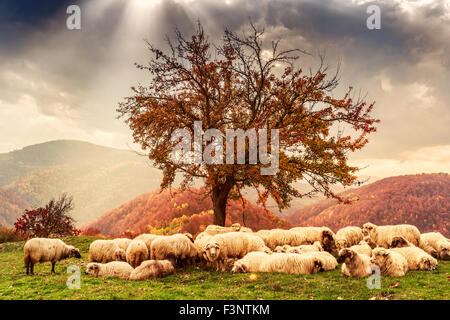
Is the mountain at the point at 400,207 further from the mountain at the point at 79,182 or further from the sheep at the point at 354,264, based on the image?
the mountain at the point at 79,182

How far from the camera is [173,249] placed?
41.6 ft

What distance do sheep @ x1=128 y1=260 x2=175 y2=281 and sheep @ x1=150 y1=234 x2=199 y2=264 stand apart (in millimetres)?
936

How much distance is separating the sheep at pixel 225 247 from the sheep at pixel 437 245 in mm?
8612

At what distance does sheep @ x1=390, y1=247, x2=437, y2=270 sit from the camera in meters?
11.0

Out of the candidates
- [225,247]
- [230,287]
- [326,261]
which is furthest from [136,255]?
[326,261]

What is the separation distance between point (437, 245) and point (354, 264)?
20.5ft

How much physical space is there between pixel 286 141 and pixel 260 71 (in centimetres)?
527

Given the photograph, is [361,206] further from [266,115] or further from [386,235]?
[266,115]

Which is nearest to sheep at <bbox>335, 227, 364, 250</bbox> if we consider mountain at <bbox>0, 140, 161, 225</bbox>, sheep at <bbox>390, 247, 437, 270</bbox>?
sheep at <bbox>390, 247, 437, 270</bbox>

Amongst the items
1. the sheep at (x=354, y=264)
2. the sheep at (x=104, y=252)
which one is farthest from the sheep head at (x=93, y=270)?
the sheep at (x=354, y=264)

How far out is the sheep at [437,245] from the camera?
43.8ft

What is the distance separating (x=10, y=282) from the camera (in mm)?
10383

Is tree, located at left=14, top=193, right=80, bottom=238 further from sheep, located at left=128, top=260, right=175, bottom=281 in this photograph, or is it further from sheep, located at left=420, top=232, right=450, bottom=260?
sheep, located at left=420, top=232, right=450, bottom=260
